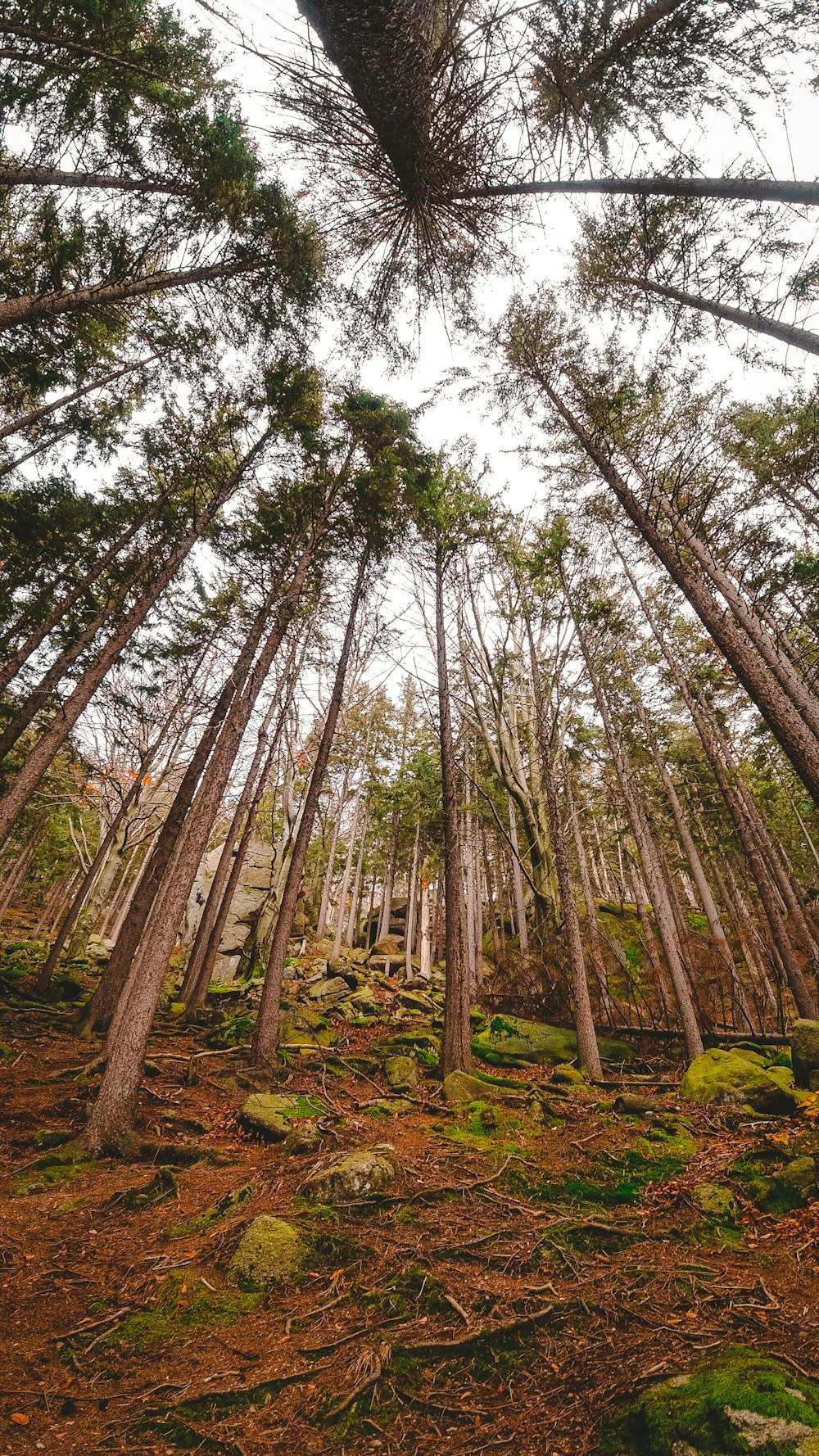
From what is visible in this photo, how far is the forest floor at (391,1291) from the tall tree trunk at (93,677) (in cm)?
548

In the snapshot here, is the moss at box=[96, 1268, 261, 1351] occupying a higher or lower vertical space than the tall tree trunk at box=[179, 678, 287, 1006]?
lower

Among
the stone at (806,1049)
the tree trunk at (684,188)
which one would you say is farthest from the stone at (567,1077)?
the tree trunk at (684,188)

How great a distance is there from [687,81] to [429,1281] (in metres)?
10.7

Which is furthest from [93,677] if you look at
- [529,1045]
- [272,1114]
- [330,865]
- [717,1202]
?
[330,865]

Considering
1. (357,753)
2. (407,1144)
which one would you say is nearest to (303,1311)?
(407,1144)

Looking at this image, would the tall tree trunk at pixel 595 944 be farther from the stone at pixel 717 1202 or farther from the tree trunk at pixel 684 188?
the tree trunk at pixel 684 188

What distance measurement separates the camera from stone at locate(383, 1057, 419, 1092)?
844cm

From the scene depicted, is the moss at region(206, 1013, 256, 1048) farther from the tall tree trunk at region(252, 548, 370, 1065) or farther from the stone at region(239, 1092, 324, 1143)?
the stone at region(239, 1092, 324, 1143)

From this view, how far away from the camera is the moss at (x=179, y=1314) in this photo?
10.3 ft

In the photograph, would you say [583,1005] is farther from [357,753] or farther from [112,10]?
[112,10]

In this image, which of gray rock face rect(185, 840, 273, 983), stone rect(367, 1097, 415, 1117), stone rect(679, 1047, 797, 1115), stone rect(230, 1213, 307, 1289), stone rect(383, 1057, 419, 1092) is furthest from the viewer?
gray rock face rect(185, 840, 273, 983)

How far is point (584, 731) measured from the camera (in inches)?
661

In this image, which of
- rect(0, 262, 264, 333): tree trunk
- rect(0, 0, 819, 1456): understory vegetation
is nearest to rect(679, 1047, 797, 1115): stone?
rect(0, 0, 819, 1456): understory vegetation

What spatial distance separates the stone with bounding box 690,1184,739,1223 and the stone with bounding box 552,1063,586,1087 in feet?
15.9
